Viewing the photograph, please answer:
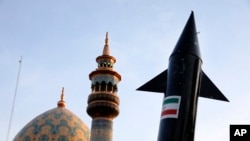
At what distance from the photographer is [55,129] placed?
37.6 metres

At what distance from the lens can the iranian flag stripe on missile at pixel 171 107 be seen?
1345cm

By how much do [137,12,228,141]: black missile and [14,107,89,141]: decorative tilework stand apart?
23682 millimetres

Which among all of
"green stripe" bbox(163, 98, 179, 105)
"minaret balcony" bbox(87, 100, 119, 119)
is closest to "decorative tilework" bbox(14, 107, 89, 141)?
"minaret balcony" bbox(87, 100, 119, 119)

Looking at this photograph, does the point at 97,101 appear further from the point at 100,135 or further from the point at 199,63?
the point at 199,63

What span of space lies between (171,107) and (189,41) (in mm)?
2458

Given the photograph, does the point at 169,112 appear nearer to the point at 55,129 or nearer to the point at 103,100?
the point at 103,100

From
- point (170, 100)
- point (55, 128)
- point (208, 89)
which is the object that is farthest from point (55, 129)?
point (170, 100)

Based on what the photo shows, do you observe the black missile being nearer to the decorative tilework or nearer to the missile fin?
the missile fin

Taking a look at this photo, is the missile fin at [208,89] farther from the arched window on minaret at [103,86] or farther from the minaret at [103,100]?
the arched window on minaret at [103,86]

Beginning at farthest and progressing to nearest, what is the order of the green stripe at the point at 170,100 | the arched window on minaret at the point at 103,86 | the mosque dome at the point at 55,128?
1. the mosque dome at the point at 55,128
2. the arched window on minaret at the point at 103,86
3. the green stripe at the point at 170,100

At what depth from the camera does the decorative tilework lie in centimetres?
3738

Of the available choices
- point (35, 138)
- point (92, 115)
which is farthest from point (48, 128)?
point (92, 115)

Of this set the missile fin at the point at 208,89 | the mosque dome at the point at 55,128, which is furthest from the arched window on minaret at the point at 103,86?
the missile fin at the point at 208,89

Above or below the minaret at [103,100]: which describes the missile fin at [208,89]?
below
